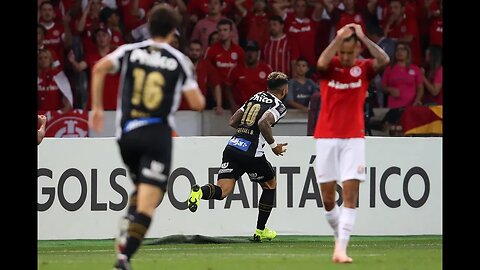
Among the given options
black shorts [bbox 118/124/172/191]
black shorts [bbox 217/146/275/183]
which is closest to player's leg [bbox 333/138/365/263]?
black shorts [bbox 118/124/172/191]

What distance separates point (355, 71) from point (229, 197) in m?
5.43

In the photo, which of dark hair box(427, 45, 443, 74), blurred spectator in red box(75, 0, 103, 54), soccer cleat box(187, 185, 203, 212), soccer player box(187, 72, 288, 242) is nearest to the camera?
soccer cleat box(187, 185, 203, 212)

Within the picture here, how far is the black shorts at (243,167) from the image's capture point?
659 inches

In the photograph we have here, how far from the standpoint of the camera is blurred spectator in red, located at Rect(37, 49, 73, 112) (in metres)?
20.5

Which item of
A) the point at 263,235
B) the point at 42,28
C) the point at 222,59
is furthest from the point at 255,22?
the point at 263,235

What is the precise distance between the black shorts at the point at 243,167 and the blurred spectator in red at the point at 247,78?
408 centimetres

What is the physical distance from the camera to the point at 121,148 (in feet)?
35.4

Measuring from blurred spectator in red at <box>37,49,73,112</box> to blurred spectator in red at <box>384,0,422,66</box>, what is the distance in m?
6.11

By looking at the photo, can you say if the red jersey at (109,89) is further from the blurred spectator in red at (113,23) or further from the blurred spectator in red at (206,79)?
the blurred spectator in red at (206,79)

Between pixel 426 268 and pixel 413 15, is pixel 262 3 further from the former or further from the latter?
pixel 426 268

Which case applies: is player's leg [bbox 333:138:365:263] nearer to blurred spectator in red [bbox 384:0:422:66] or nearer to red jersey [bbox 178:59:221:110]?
red jersey [bbox 178:59:221:110]
